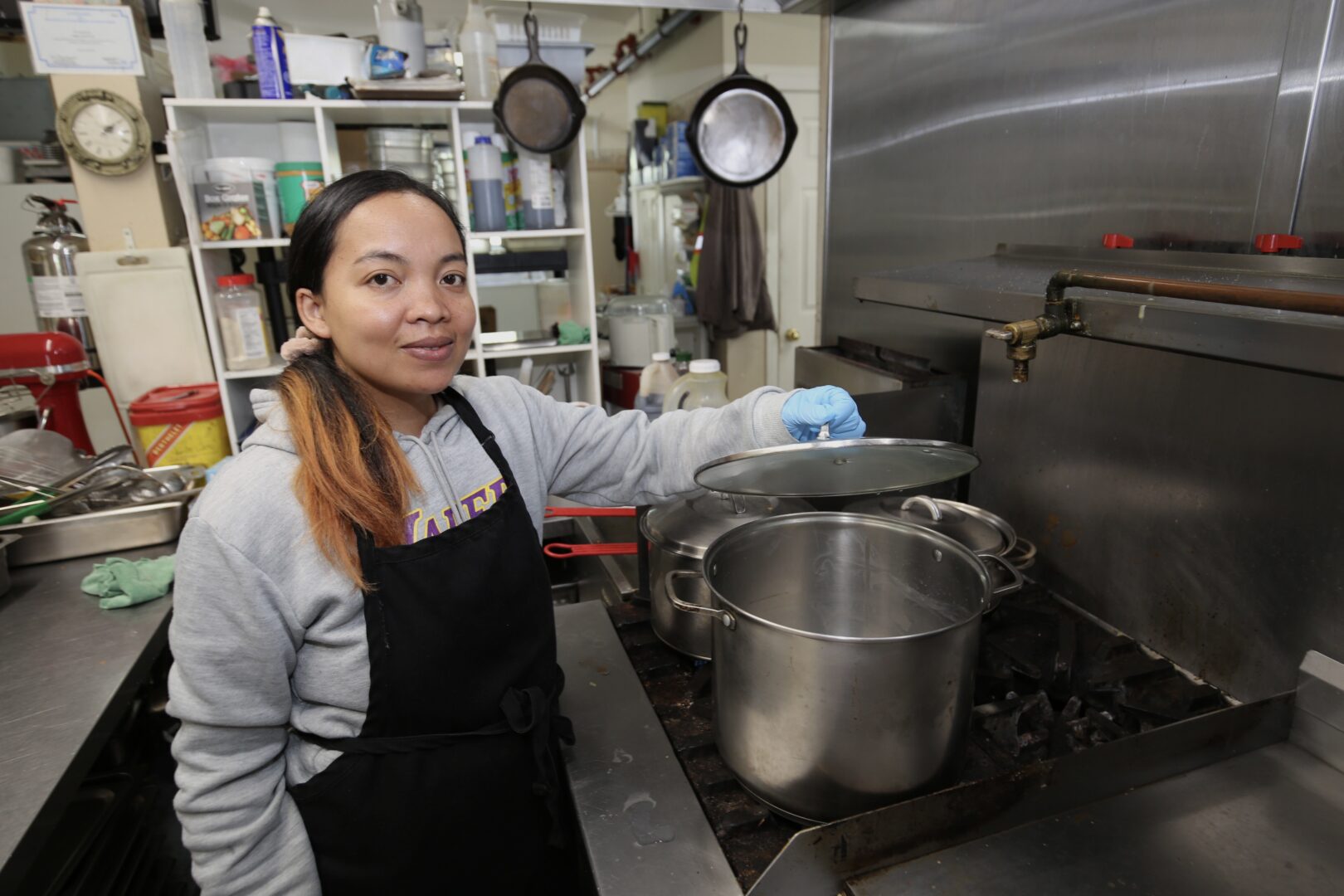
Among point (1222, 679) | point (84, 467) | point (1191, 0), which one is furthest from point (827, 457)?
point (84, 467)

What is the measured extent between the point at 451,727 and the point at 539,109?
1.93 m

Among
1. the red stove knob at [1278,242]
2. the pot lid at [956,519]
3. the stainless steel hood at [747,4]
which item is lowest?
the pot lid at [956,519]

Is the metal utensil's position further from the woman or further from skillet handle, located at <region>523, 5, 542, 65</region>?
skillet handle, located at <region>523, 5, 542, 65</region>

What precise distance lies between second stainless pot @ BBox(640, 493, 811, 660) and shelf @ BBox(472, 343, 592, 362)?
142cm

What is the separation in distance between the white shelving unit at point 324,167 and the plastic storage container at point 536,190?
65mm

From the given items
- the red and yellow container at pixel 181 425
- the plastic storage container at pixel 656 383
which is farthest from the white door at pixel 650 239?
the red and yellow container at pixel 181 425

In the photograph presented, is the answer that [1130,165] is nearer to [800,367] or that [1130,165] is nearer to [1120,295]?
[1120,295]

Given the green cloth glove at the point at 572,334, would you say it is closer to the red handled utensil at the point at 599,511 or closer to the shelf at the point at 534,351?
the shelf at the point at 534,351

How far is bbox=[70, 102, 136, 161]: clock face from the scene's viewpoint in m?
2.10

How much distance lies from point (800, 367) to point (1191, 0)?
1092 mm

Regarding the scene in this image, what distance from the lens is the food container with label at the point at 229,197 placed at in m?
2.16

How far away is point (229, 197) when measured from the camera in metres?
2.17

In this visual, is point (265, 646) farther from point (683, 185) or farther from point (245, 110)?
point (683, 185)

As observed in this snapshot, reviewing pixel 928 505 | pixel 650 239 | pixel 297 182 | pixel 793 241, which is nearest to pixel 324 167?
pixel 297 182
